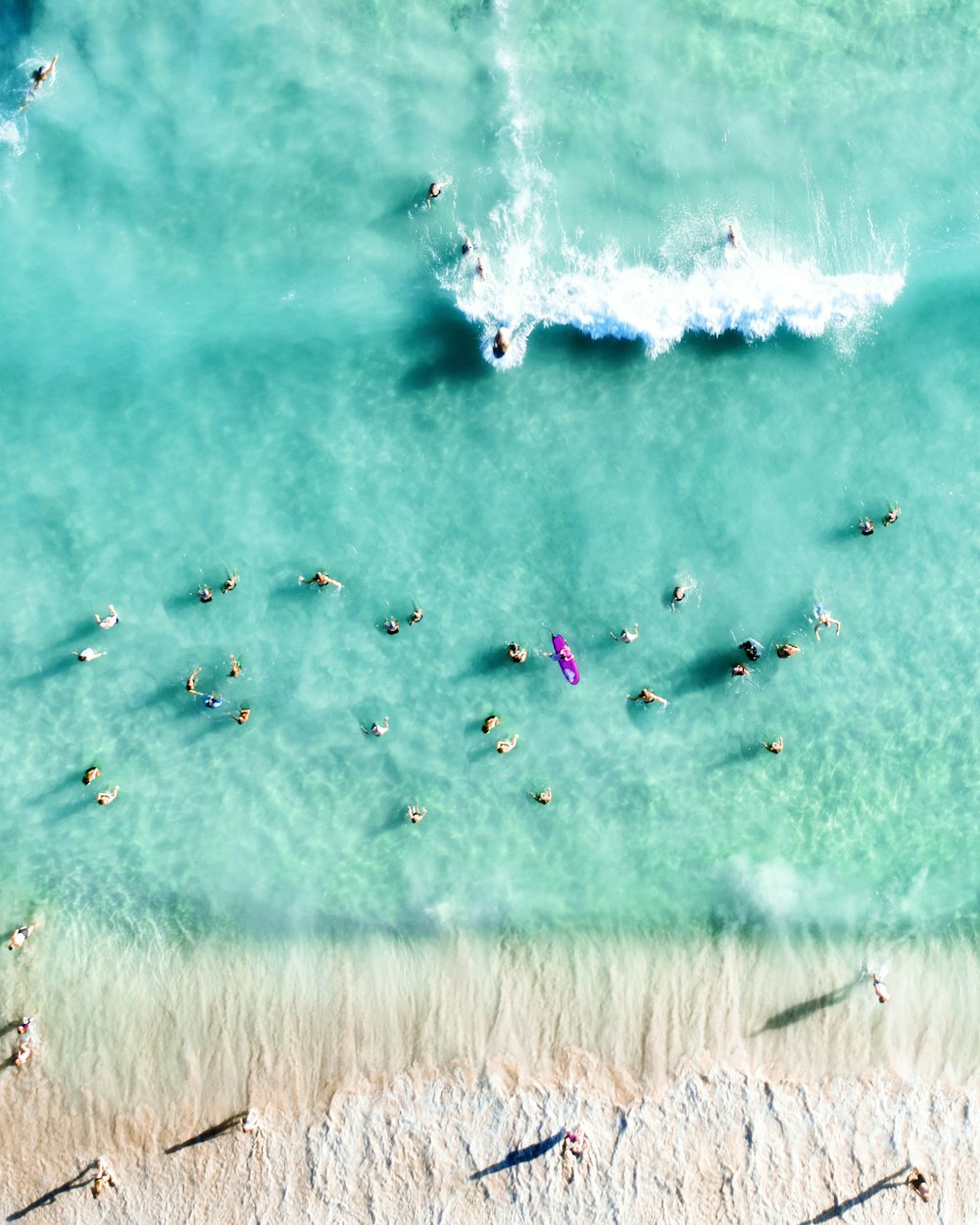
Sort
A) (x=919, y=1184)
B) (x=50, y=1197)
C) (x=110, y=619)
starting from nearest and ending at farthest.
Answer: (x=919, y=1184) → (x=50, y=1197) → (x=110, y=619)

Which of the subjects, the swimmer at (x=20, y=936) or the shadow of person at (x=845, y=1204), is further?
the swimmer at (x=20, y=936)

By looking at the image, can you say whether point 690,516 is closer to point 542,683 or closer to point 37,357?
point 542,683

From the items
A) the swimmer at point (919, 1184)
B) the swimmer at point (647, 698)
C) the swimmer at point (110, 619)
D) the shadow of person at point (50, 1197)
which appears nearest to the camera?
the swimmer at point (919, 1184)

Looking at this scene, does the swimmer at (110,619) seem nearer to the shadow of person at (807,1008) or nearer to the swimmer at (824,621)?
the swimmer at (824,621)

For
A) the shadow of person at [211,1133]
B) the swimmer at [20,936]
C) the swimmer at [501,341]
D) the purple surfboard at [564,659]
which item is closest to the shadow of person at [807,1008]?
the purple surfboard at [564,659]

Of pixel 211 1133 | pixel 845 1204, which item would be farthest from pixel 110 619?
pixel 845 1204

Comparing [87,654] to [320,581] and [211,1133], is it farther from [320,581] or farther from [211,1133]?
[211,1133]
